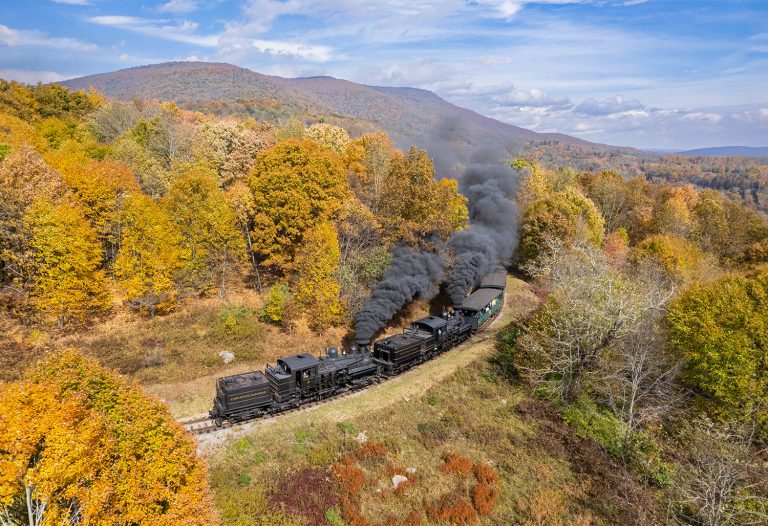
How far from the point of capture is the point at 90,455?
1056cm

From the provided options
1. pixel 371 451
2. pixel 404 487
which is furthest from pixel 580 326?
pixel 371 451

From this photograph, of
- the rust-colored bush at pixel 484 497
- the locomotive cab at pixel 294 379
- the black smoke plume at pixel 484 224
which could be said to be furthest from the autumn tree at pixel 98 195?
the rust-colored bush at pixel 484 497

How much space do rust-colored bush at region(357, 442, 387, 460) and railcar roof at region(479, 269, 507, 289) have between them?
77.2ft

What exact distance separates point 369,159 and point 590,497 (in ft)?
131

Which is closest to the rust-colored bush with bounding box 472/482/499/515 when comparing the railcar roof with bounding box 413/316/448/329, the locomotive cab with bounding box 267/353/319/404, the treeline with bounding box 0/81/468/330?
the locomotive cab with bounding box 267/353/319/404

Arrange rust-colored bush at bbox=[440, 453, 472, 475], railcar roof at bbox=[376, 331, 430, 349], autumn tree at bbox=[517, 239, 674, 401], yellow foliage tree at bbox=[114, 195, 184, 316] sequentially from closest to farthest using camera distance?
rust-colored bush at bbox=[440, 453, 472, 475] < autumn tree at bbox=[517, 239, 674, 401] < railcar roof at bbox=[376, 331, 430, 349] < yellow foliage tree at bbox=[114, 195, 184, 316]

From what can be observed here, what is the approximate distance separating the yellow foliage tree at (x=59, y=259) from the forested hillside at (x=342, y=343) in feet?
0.46

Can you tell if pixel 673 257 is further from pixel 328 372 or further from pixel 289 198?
pixel 289 198

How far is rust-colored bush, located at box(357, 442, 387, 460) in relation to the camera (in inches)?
768

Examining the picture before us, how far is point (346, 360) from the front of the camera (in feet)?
79.5

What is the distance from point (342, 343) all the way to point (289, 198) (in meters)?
13.5

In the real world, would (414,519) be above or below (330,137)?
below

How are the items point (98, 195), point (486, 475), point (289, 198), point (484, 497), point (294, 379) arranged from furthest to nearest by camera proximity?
point (289, 198)
point (98, 195)
point (294, 379)
point (486, 475)
point (484, 497)

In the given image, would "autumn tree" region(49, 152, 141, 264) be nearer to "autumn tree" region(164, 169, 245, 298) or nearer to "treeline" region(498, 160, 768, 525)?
"autumn tree" region(164, 169, 245, 298)
